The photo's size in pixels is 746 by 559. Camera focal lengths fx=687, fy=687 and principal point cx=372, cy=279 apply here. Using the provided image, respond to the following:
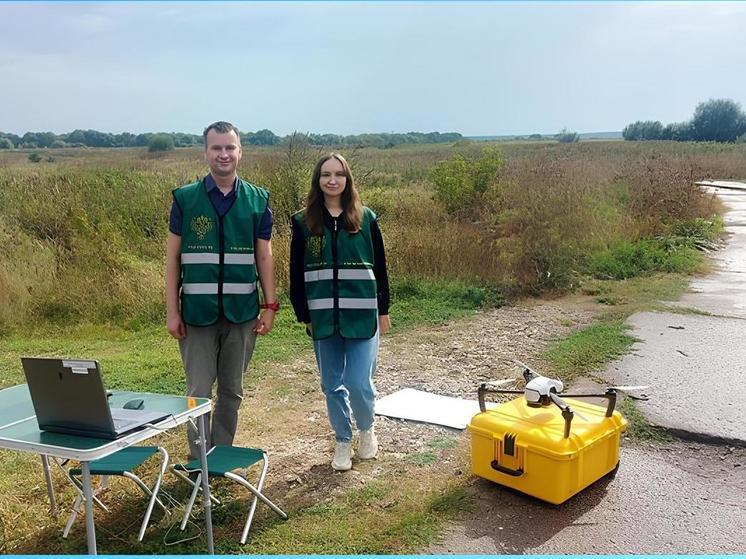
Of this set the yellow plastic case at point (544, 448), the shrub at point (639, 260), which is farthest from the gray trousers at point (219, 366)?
the shrub at point (639, 260)

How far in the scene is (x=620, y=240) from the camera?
1281 centimetres

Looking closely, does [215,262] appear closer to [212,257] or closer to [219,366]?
[212,257]

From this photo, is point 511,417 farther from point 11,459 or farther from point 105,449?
point 11,459

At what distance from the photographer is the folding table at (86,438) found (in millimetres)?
2799

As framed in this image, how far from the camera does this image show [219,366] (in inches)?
166

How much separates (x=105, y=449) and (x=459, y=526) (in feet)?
6.53

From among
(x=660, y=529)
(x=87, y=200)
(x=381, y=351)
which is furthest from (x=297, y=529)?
Answer: (x=87, y=200)

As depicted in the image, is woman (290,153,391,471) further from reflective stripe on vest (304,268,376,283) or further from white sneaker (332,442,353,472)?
white sneaker (332,442,353,472)

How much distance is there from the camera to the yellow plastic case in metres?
3.79

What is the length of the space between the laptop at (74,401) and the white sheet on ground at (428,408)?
9.11 ft

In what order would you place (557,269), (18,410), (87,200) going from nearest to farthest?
(18,410), (557,269), (87,200)

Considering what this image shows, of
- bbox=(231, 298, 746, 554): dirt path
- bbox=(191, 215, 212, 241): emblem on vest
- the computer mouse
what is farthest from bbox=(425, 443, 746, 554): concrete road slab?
bbox=(191, 215, 212, 241): emblem on vest

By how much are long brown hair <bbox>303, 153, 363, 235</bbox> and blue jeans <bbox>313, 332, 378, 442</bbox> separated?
69cm

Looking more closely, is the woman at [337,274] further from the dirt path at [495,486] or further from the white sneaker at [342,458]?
the dirt path at [495,486]
